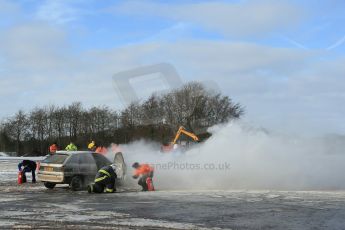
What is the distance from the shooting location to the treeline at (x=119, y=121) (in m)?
59.4

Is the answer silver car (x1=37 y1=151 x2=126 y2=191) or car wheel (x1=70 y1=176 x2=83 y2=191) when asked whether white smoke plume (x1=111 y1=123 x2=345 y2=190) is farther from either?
car wheel (x1=70 y1=176 x2=83 y2=191)

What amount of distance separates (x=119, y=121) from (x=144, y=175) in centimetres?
6070

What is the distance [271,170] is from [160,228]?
11.0 meters

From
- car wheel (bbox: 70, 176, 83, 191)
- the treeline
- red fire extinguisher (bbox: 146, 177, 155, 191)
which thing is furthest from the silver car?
the treeline

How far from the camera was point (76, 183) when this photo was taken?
57.1ft

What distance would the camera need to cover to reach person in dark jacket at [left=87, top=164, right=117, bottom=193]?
16336 millimetres

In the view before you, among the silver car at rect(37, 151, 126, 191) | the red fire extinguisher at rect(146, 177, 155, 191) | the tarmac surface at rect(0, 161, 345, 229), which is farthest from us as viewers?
the red fire extinguisher at rect(146, 177, 155, 191)

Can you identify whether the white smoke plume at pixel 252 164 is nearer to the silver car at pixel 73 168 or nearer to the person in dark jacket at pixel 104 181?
the silver car at pixel 73 168

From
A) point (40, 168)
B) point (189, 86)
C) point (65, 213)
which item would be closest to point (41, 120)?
point (189, 86)

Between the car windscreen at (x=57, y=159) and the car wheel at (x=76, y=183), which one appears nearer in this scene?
the car wheel at (x=76, y=183)

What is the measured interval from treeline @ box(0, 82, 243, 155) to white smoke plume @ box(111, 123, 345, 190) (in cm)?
3376

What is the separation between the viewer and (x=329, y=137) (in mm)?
19938

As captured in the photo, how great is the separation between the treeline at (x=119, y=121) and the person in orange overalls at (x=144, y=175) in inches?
1390

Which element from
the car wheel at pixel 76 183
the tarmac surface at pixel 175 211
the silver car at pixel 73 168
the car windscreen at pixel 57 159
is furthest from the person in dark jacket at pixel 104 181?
the car windscreen at pixel 57 159
